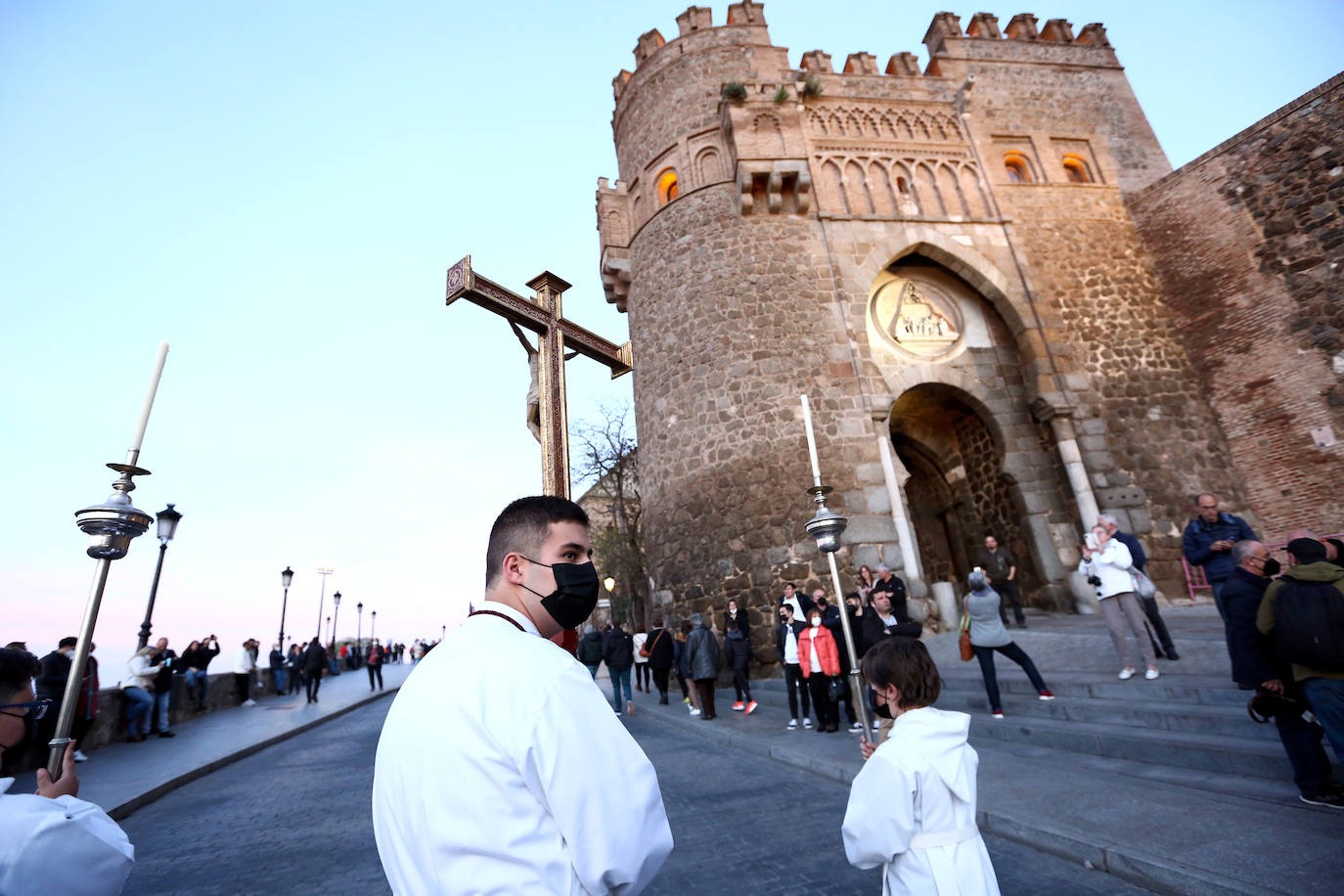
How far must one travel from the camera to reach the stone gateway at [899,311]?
12.5m

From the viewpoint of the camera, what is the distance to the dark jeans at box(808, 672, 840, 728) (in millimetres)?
7550

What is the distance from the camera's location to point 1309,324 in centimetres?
1233

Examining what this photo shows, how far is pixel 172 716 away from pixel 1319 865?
621 inches

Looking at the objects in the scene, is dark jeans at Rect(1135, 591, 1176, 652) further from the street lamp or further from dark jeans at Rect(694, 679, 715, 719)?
the street lamp

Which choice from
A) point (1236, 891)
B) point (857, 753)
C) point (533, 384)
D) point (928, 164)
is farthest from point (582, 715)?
point (928, 164)

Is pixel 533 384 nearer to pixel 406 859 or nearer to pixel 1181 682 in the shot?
pixel 406 859

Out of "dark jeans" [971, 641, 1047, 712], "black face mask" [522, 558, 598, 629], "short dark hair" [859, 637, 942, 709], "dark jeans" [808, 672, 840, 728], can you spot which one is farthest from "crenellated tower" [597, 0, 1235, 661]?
"black face mask" [522, 558, 598, 629]

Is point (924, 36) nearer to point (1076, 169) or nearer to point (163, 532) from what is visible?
point (1076, 169)

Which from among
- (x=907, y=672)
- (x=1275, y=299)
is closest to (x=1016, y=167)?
(x=1275, y=299)

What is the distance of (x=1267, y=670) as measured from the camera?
381cm

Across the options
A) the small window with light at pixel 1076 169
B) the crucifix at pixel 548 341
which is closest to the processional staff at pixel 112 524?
the crucifix at pixel 548 341

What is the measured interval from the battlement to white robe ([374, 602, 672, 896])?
17757 millimetres

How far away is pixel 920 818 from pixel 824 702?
5.96 metres

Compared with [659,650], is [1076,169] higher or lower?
higher
